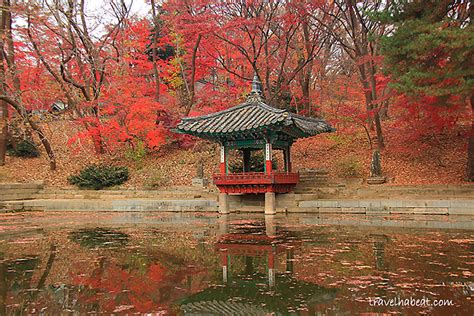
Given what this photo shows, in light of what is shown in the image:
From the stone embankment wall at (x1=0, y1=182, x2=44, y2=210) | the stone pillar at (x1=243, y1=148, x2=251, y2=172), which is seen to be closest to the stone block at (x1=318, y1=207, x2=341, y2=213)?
the stone pillar at (x1=243, y1=148, x2=251, y2=172)

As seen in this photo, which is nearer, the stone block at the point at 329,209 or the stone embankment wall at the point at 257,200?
the stone embankment wall at the point at 257,200

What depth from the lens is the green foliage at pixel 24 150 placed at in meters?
29.1

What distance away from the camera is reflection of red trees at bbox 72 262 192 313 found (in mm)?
5707

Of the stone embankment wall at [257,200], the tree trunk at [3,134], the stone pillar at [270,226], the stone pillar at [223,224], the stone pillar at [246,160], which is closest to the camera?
the stone pillar at [270,226]

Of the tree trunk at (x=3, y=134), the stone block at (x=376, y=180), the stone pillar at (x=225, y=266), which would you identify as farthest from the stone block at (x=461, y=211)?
the tree trunk at (x=3, y=134)

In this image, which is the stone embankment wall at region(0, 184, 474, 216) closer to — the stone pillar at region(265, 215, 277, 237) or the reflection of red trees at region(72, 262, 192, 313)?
the stone pillar at region(265, 215, 277, 237)

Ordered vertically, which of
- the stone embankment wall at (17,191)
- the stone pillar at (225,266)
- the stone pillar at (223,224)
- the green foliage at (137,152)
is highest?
the green foliage at (137,152)

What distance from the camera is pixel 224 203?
19.3 m

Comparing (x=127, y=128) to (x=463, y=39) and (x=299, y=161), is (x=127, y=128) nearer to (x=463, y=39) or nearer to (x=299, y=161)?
(x=299, y=161)

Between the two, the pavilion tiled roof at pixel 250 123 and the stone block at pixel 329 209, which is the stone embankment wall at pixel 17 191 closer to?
the pavilion tiled roof at pixel 250 123

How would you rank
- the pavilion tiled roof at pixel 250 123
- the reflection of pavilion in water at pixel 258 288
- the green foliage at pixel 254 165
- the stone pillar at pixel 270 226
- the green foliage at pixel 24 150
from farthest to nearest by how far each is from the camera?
the green foliage at pixel 24 150 → the green foliage at pixel 254 165 → the pavilion tiled roof at pixel 250 123 → the stone pillar at pixel 270 226 → the reflection of pavilion in water at pixel 258 288

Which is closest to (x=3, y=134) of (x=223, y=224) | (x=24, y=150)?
(x=24, y=150)

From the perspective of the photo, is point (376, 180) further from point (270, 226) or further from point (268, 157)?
point (270, 226)

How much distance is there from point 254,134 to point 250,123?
0.94 meters
